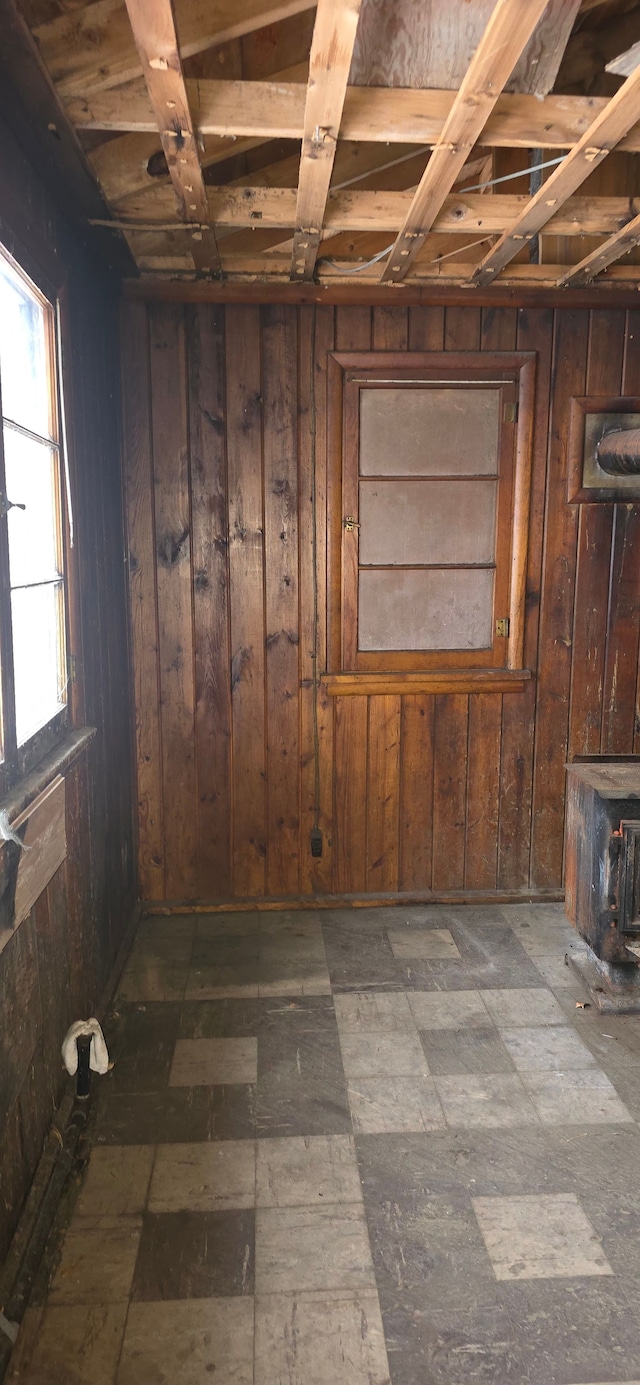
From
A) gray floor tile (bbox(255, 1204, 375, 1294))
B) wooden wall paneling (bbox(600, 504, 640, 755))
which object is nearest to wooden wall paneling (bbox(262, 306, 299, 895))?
wooden wall paneling (bbox(600, 504, 640, 755))

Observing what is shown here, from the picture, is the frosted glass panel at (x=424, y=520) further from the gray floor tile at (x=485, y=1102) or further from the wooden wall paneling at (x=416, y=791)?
the gray floor tile at (x=485, y=1102)

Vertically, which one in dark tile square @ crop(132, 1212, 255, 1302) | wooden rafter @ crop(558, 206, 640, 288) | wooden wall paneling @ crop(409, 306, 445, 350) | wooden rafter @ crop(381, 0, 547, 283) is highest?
wooden rafter @ crop(558, 206, 640, 288)

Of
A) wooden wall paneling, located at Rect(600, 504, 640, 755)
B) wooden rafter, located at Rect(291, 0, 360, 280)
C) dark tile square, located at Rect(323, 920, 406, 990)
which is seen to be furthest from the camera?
wooden wall paneling, located at Rect(600, 504, 640, 755)

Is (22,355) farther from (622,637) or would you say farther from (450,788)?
(622,637)

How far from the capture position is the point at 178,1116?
7.72 ft

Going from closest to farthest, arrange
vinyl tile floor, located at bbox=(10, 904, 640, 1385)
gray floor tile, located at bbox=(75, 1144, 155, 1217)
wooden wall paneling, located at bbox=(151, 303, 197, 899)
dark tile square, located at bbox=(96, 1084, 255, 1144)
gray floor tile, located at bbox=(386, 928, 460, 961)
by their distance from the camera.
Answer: vinyl tile floor, located at bbox=(10, 904, 640, 1385)
gray floor tile, located at bbox=(75, 1144, 155, 1217)
dark tile square, located at bbox=(96, 1084, 255, 1144)
gray floor tile, located at bbox=(386, 928, 460, 961)
wooden wall paneling, located at bbox=(151, 303, 197, 899)

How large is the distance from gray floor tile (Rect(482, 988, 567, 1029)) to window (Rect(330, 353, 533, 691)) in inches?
49.4

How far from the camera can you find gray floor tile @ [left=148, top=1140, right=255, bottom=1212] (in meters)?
2.05

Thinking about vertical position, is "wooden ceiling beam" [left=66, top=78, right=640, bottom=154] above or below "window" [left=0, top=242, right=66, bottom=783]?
above

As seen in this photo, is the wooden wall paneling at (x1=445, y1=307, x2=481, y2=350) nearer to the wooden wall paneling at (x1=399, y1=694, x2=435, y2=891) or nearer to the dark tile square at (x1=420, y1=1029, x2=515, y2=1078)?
the wooden wall paneling at (x1=399, y1=694, x2=435, y2=891)

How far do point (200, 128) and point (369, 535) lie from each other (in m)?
1.74

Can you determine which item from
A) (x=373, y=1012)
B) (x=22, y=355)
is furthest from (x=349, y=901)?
(x=22, y=355)

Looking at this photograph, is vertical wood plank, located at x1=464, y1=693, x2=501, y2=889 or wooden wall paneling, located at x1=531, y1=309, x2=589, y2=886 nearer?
wooden wall paneling, located at x1=531, y1=309, x2=589, y2=886

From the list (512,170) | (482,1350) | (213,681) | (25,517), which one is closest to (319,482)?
(213,681)
